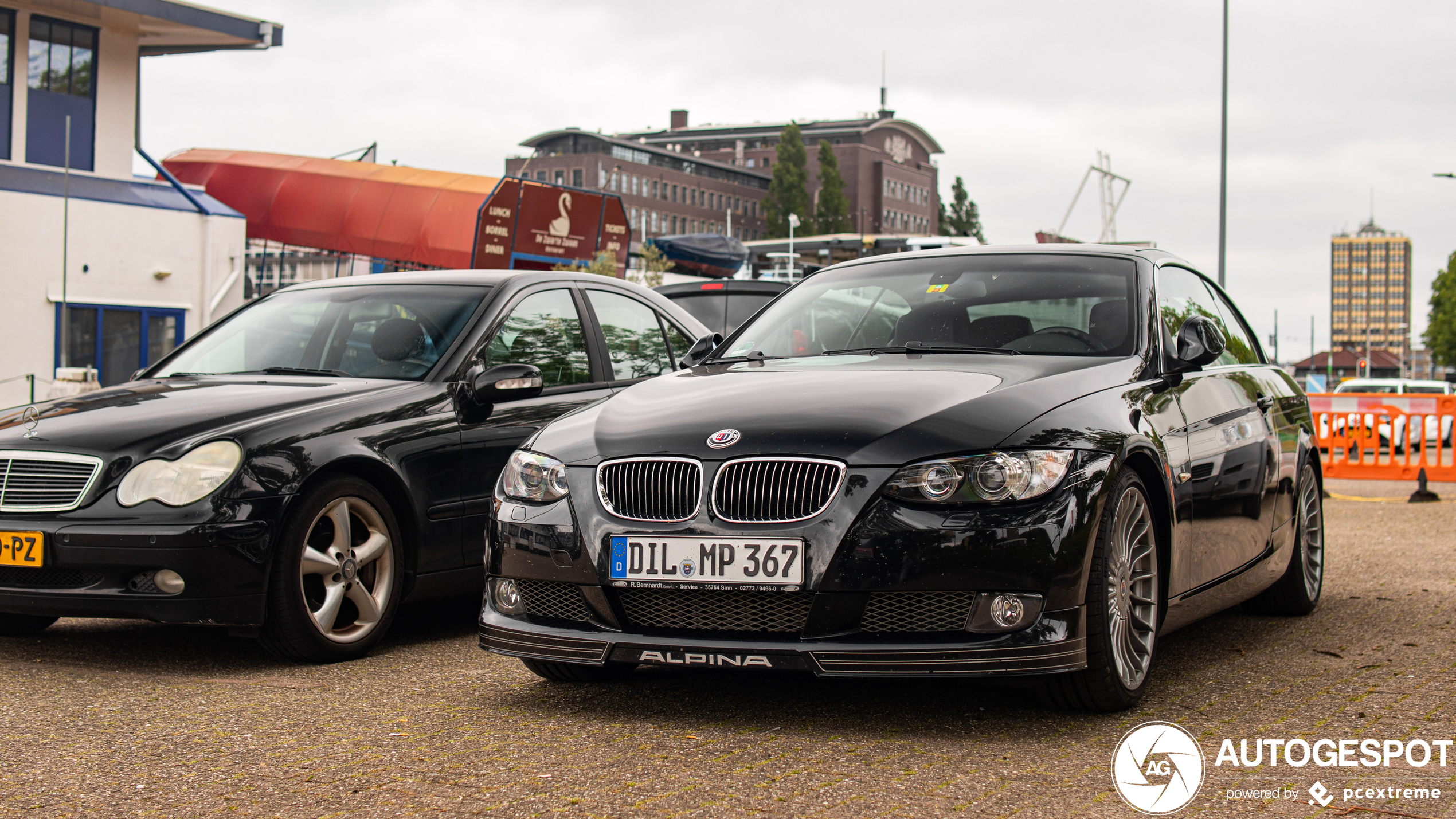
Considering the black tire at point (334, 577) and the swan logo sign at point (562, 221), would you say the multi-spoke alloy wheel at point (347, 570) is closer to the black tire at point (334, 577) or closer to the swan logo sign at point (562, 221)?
the black tire at point (334, 577)

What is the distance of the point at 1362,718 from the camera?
425cm

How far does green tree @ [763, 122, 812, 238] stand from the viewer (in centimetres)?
11281

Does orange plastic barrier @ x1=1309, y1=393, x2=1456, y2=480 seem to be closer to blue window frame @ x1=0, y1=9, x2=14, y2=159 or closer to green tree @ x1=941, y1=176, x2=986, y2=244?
blue window frame @ x1=0, y1=9, x2=14, y2=159

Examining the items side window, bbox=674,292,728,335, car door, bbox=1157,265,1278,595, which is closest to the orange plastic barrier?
side window, bbox=674,292,728,335

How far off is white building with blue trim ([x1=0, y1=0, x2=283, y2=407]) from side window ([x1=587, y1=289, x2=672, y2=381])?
1791cm

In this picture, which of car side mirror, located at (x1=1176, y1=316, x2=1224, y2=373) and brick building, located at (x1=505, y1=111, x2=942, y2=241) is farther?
brick building, located at (x1=505, y1=111, x2=942, y2=241)

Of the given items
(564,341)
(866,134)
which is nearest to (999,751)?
(564,341)

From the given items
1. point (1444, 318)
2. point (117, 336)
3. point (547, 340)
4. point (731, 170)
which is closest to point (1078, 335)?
point (547, 340)

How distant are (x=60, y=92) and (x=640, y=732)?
2320 centimetres

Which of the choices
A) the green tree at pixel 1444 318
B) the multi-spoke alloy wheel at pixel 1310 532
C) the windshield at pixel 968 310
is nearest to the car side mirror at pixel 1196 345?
the windshield at pixel 968 310

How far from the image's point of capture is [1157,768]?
3678mm

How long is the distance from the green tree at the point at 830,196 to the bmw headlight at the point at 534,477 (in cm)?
11333

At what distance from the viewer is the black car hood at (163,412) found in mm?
5195

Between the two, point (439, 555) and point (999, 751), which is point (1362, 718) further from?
point (439, 555)
